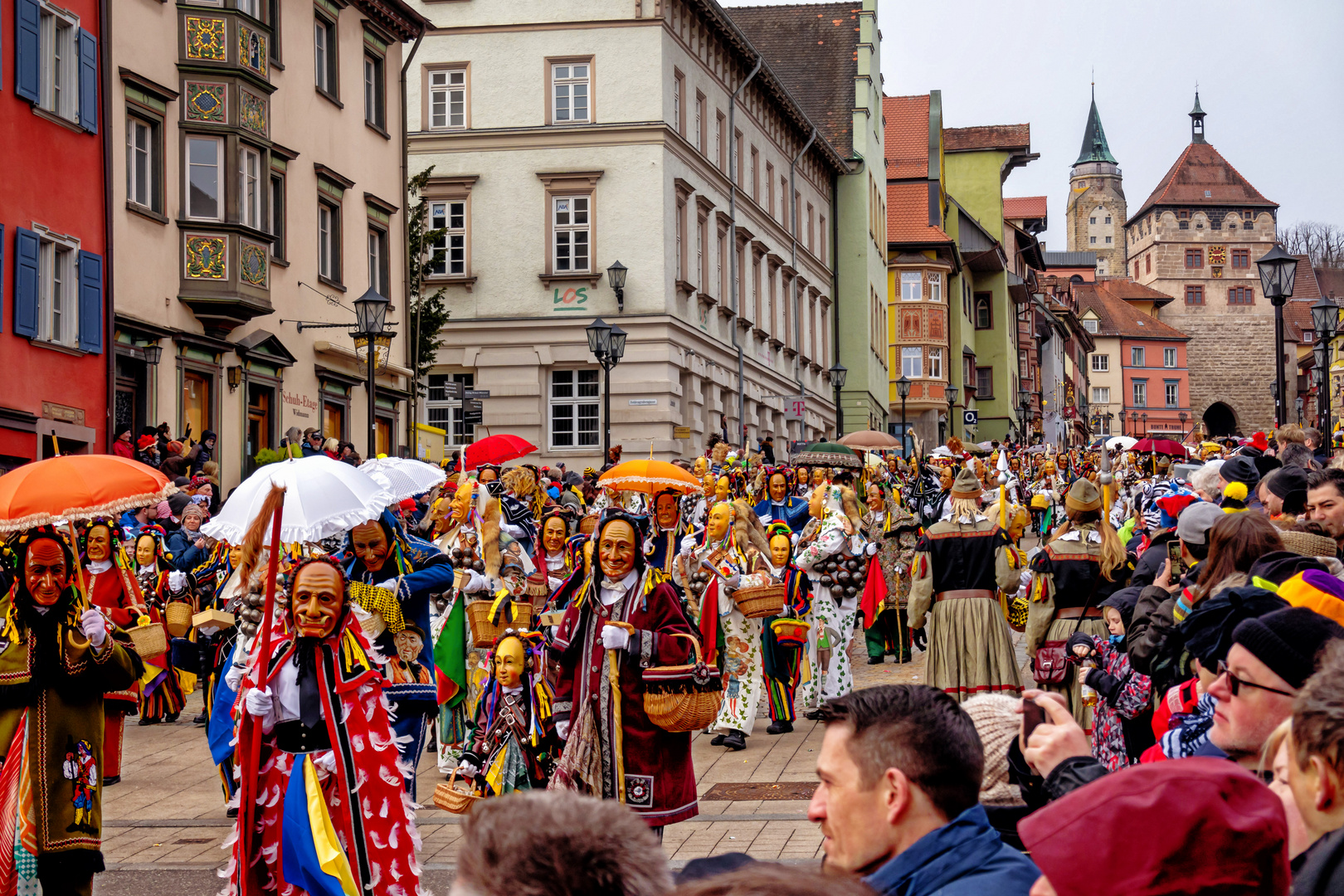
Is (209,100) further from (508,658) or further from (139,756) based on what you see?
(508,658)

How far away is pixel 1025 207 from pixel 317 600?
106195mm

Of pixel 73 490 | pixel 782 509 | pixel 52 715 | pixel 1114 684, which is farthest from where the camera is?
pixel 782 509

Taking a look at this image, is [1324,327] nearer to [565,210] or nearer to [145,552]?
[145,552]

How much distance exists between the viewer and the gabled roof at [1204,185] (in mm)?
138625

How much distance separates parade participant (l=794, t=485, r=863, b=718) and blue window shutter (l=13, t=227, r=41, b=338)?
11308mm

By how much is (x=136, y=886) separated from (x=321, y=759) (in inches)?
77.6

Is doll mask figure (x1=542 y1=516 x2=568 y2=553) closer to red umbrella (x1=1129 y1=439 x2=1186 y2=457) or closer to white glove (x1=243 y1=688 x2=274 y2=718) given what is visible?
white glove (x1=243 y1=688 x2=274 y2=718)

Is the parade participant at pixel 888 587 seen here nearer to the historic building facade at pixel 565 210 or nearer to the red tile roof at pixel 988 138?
the historic building facade at pixel 565 210

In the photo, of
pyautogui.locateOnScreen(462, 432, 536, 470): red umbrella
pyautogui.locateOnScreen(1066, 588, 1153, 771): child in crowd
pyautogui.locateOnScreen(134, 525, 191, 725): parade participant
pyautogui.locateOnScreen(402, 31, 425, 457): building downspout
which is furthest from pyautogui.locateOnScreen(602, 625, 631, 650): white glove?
pyautogui.locateOnScreen(402, 31, 425, 457): building downspout

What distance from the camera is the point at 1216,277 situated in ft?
446

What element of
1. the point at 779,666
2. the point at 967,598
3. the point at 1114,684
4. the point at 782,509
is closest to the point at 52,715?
the point at 1114,684

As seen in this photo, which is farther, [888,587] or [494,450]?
[888,587]

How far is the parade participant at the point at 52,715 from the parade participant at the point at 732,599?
5912 millimetres

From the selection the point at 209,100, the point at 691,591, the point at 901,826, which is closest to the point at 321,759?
the point at 901,826
